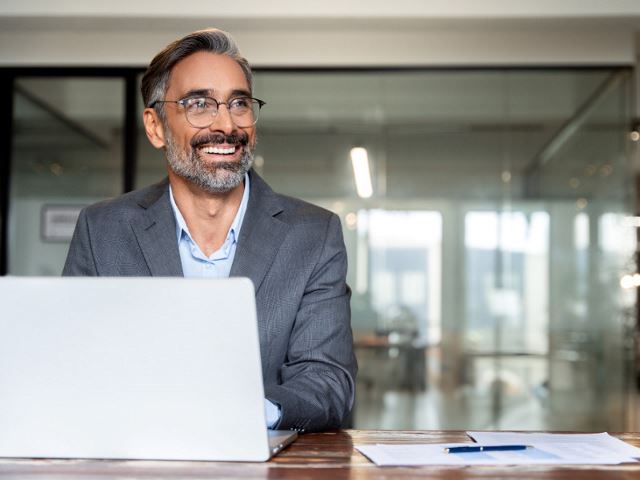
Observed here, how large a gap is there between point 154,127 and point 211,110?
0.83 ft

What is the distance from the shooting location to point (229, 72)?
2160 mm

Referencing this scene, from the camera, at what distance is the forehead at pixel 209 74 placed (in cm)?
215

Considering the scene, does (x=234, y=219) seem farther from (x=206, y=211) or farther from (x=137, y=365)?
(x=137, y=365)

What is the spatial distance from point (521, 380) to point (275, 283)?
3536mm

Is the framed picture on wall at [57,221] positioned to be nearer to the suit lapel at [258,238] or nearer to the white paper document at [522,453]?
the suit lapel at [258,238]

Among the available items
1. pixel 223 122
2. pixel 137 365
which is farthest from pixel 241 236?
pixel 137 365

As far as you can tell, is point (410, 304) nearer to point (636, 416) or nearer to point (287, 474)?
point (636, 416)

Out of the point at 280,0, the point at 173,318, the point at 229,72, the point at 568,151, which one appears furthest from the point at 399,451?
the point at 568,151

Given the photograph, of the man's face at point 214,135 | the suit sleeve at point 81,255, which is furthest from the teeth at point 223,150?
the suit sleeve at point 81,255

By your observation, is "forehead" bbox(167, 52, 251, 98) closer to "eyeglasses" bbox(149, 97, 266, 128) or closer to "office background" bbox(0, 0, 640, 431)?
"eyeglasses" bbox(149, 97, 266, 128)

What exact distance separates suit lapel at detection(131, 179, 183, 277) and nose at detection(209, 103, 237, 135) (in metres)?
0.22

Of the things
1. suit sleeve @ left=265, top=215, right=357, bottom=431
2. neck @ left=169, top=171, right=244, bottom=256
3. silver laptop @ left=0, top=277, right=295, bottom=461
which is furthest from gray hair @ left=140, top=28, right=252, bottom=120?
silver laptop @ left=0, top=277, right=295, bottom=461

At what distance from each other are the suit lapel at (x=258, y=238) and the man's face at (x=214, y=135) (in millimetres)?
87

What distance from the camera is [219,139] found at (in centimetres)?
215
